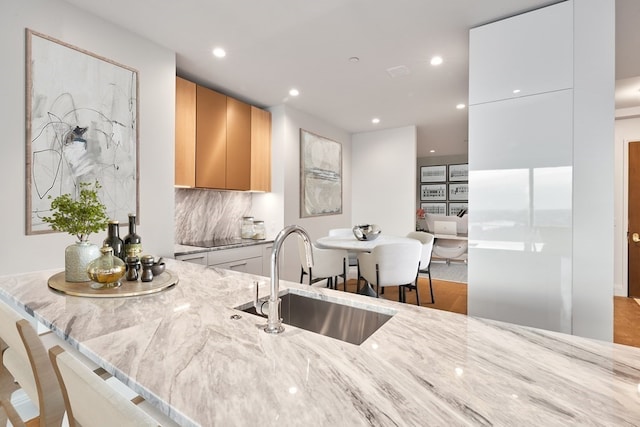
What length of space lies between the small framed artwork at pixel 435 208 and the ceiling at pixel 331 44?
5.10m

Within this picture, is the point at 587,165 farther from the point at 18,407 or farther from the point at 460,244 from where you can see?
the point at 460,244

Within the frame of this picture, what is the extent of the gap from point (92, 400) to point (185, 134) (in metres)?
2.86

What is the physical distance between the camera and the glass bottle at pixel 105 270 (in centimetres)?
139

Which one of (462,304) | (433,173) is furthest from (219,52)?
(433,173)

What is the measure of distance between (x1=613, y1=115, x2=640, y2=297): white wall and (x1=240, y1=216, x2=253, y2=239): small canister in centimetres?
479

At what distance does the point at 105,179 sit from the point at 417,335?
2276 mm

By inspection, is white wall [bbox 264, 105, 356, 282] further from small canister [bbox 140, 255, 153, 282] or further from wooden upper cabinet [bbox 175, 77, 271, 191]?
small canister [bbox 140, 255, 153, 282]

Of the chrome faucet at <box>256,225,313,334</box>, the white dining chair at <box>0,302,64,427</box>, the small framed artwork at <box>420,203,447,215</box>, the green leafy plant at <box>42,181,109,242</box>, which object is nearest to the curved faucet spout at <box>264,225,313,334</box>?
the chrome faucet at <box>256,225,313,334</box>

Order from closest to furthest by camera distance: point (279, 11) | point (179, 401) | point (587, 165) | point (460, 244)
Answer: point (179, 401) < point (587, 165) < point (279, 11) < point (460, 244)

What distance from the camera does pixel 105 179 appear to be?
225cm

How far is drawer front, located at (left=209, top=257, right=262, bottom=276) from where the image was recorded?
10.8 ft

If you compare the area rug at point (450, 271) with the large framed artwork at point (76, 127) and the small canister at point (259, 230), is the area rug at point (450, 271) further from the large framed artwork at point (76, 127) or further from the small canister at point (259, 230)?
the large framed artwork at point (76, 127)

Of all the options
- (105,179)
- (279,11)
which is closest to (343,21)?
(279,11)

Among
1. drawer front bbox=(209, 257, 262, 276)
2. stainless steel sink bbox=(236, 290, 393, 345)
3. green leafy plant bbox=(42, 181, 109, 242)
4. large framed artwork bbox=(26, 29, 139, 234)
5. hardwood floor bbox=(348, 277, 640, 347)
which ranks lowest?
hardwood floor bbox=(348, 277, 640, 347)
